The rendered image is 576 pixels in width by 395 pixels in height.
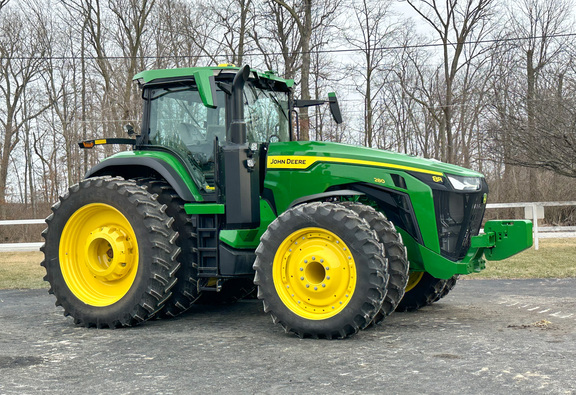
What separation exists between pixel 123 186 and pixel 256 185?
4.35ft

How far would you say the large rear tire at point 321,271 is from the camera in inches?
220

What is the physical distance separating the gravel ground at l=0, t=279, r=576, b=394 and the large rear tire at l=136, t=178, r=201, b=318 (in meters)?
0.24

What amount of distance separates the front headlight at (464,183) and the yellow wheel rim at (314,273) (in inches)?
50.5

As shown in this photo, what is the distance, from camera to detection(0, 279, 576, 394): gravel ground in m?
4.31

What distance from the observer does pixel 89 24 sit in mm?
27266

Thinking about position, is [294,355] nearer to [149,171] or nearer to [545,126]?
[149,171]

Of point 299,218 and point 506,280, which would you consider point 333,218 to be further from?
point 506,280

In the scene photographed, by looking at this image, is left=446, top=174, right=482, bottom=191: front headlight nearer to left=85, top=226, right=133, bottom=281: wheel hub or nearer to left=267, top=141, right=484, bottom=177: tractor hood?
left=267, top=141, right=484, bottom=177: tractor hood

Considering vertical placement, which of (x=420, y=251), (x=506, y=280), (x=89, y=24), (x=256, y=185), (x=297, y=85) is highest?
(x=89, y=24)

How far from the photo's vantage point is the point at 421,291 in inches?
289

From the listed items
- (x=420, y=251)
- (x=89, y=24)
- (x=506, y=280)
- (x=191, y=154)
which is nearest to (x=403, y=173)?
(x=420, y=251)

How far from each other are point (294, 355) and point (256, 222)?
5.95 ft

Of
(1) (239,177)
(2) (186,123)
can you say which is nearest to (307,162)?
(1) (239,177)

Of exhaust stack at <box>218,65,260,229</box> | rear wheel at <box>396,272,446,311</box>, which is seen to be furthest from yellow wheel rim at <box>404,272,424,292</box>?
exhaust stack at <box>218,65,260,229</box>
